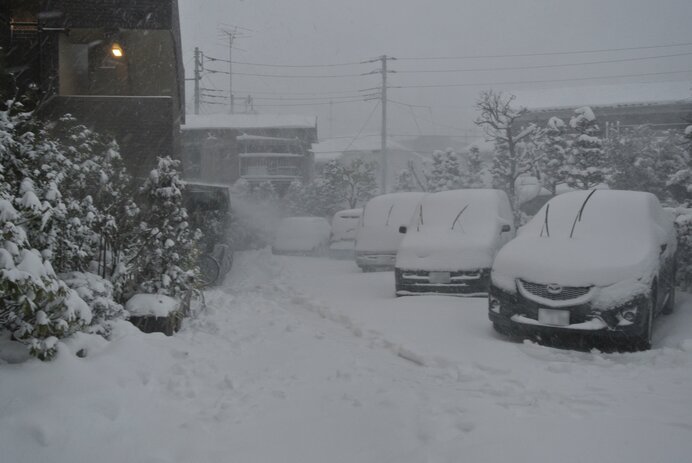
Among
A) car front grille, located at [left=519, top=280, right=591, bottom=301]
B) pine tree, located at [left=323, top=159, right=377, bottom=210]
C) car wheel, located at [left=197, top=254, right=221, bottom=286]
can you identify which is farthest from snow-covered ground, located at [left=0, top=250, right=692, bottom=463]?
pine tree, located at [left=323, top=159, right=377, bottom=210]

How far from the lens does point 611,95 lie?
4303cm

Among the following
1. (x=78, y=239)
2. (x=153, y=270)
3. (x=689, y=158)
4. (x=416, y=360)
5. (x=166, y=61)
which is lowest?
(x=416, y=360)

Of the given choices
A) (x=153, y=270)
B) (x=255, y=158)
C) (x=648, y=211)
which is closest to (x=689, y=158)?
(x=648, y=211)

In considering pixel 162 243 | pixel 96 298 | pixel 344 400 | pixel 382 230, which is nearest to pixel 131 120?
pixel 162 243

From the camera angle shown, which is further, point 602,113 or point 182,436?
point 602,113

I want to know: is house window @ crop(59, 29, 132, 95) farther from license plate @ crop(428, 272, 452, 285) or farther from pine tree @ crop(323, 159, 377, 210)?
pine tree @ crop(323, 159, 377, 210)

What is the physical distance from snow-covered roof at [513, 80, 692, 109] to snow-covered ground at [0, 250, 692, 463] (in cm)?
3980

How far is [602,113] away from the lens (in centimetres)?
4116

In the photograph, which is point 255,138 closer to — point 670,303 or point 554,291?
point 670,303

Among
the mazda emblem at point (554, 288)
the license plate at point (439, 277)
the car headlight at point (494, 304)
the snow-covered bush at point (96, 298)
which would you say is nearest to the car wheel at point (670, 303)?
the mazda emblem at point (554, 288)

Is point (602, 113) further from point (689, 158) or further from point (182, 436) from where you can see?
point (182, 436)

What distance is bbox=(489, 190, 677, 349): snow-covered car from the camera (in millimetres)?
5559

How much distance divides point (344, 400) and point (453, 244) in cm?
489

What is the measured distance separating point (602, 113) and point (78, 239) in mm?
42590
